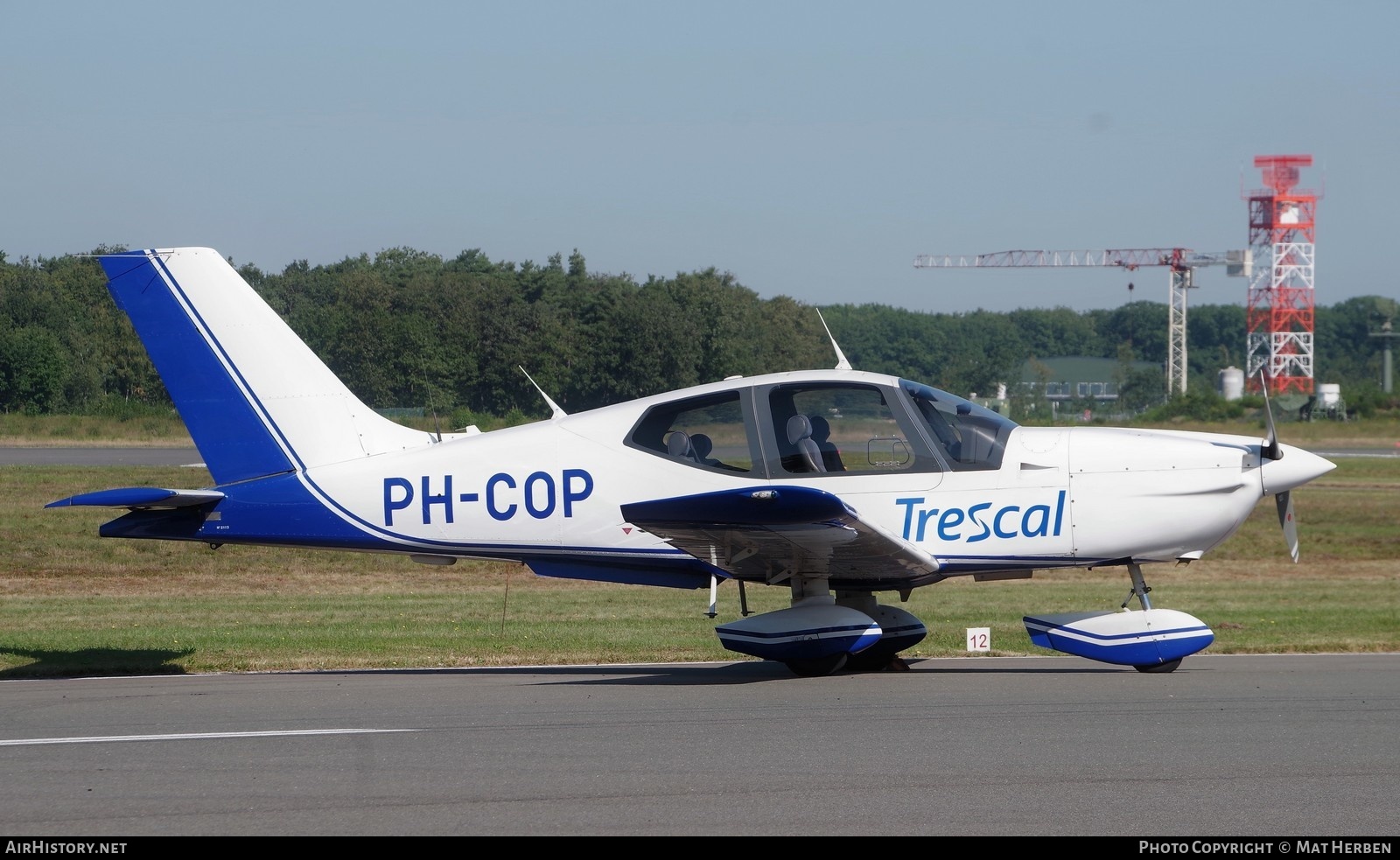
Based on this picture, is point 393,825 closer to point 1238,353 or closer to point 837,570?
point 837,570

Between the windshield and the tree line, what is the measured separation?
6860mm

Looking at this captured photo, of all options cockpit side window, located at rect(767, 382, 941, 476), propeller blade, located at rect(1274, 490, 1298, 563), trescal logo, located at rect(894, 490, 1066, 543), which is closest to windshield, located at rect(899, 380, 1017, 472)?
cockpit side window, located at rect(767, 382, 941, 476)

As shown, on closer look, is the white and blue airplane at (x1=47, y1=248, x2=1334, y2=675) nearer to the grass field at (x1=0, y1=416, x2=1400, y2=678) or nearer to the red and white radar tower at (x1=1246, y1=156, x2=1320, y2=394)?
the grass field at (x1=0, y1=416, x2=1400, y2=678)

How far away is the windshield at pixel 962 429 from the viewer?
9.45 meters

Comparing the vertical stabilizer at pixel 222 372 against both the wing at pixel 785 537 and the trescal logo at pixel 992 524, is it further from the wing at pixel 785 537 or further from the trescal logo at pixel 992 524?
the trescal logo at pixel 992 524

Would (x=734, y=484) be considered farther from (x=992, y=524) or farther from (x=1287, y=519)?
(x=1287, y=519)

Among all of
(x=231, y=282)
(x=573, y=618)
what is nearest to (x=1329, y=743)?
(x=231, y=282)

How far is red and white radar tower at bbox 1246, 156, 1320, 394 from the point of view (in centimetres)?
7938

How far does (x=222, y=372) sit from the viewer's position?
33.4ft

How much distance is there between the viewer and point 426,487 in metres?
10.0

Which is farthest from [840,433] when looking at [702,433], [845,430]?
[702,433]

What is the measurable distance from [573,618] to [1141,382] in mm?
43062

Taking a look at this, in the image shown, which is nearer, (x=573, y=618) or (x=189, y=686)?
(x=189, y=686)

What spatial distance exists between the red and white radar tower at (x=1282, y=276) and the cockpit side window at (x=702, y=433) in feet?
A: 243
